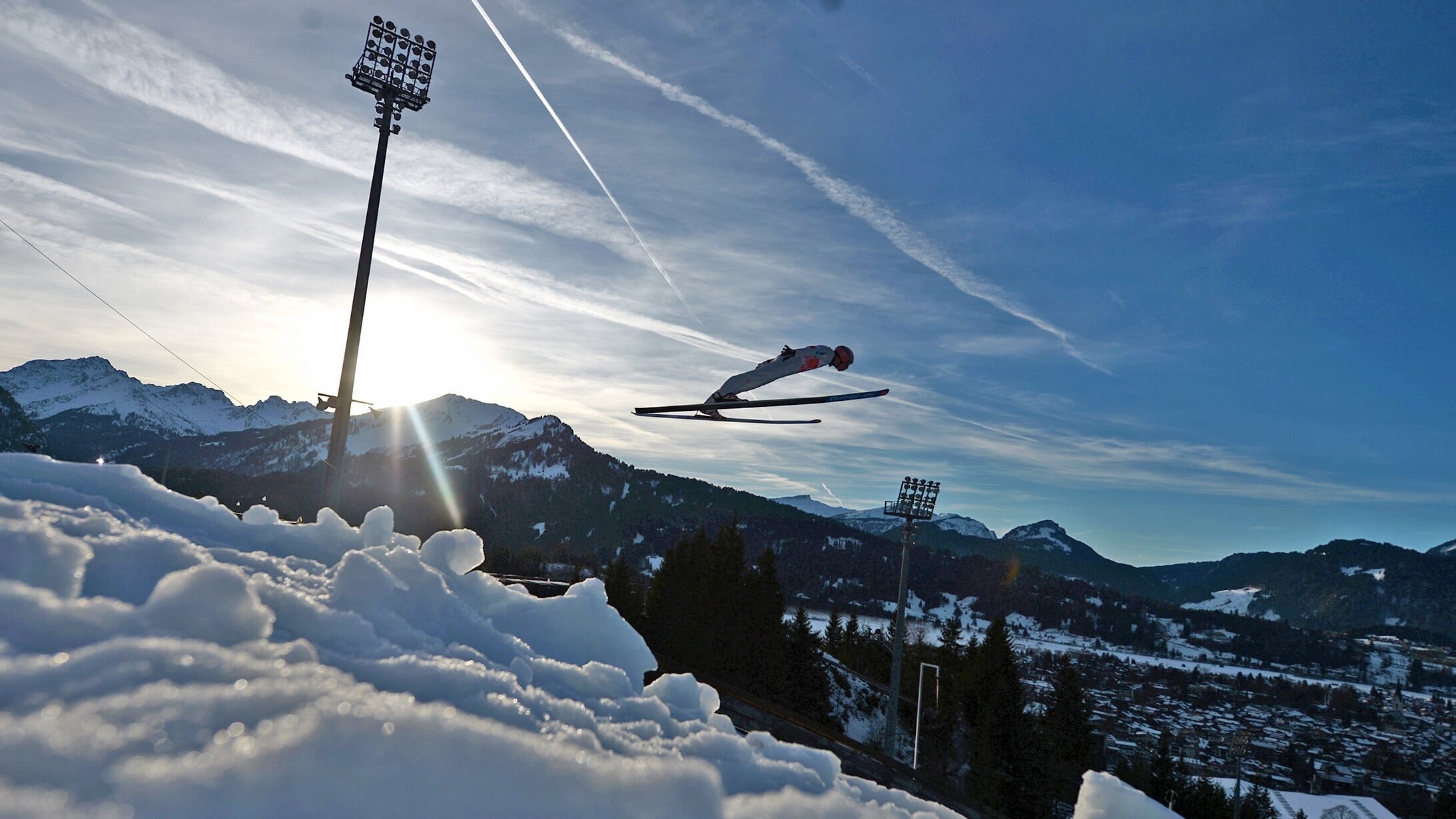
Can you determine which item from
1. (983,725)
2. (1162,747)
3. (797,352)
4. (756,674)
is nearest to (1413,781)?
(1162,747)

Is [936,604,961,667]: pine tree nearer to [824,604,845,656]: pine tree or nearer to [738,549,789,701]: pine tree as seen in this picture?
[824,604,845,656]: pine tree

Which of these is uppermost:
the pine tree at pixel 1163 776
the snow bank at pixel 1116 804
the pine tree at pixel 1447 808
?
the snow bank at pixel 1116 804

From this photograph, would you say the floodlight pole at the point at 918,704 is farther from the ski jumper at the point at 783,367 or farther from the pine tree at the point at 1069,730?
the ski jumper at the point at 783,367

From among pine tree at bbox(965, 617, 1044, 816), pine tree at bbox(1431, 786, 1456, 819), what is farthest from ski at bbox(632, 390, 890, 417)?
pine tree at bbox(1431, 786, 1456, 819)

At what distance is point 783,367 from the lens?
1023cm

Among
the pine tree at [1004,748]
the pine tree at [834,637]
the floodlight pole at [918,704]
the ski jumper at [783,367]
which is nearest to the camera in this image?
the ski jumper at [783,367]

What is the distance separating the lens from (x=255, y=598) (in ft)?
7.64

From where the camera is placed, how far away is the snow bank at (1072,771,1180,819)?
242cm

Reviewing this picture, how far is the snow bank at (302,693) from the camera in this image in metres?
1.54

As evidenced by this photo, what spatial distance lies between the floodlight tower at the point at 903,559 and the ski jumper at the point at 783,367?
826 inches

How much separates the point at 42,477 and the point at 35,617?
109 cm

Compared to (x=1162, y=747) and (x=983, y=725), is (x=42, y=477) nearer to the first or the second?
(x=983, y=725)

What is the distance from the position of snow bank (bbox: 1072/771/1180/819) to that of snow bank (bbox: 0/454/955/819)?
507 millimetres

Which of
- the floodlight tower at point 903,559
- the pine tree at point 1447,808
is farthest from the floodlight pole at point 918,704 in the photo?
the pine tree at point 1447,808
